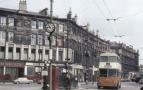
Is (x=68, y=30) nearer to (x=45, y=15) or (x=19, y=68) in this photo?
(x=45, y=15)

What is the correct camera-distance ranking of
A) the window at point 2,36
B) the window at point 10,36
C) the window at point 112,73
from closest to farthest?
1. the window at point 112,73
2. the window at point 2,36
3. the window at point 10,36

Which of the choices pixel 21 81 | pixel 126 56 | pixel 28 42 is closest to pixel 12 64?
pixel 28 42

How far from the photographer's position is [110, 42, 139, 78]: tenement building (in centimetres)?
16456

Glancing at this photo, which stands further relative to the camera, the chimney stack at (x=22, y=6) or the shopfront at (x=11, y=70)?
the chimney stack at (x=22, y=6)

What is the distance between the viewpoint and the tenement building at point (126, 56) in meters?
165

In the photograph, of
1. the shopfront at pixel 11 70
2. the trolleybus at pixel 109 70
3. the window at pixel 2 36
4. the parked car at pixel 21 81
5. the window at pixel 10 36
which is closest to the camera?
the trolleybus at pixel 109 70

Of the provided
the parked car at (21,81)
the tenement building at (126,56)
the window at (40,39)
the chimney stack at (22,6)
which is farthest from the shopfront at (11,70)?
the tenement building at (126,56)

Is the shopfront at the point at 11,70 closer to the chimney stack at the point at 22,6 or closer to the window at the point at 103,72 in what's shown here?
the chimney stack at the point at 22,6

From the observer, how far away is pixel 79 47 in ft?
343

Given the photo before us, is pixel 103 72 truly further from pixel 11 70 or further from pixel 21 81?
pixel 11 70

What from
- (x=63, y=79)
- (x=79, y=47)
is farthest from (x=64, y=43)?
(x=63, y=79)

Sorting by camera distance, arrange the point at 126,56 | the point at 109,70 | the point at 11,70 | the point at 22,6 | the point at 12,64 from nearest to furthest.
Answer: the point at 109,70 < the point at 12,64 < the point at 11,70 < the point at 22,6 < the point at 126,56

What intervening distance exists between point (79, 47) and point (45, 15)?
1610 centimetres

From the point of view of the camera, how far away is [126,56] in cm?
17625
